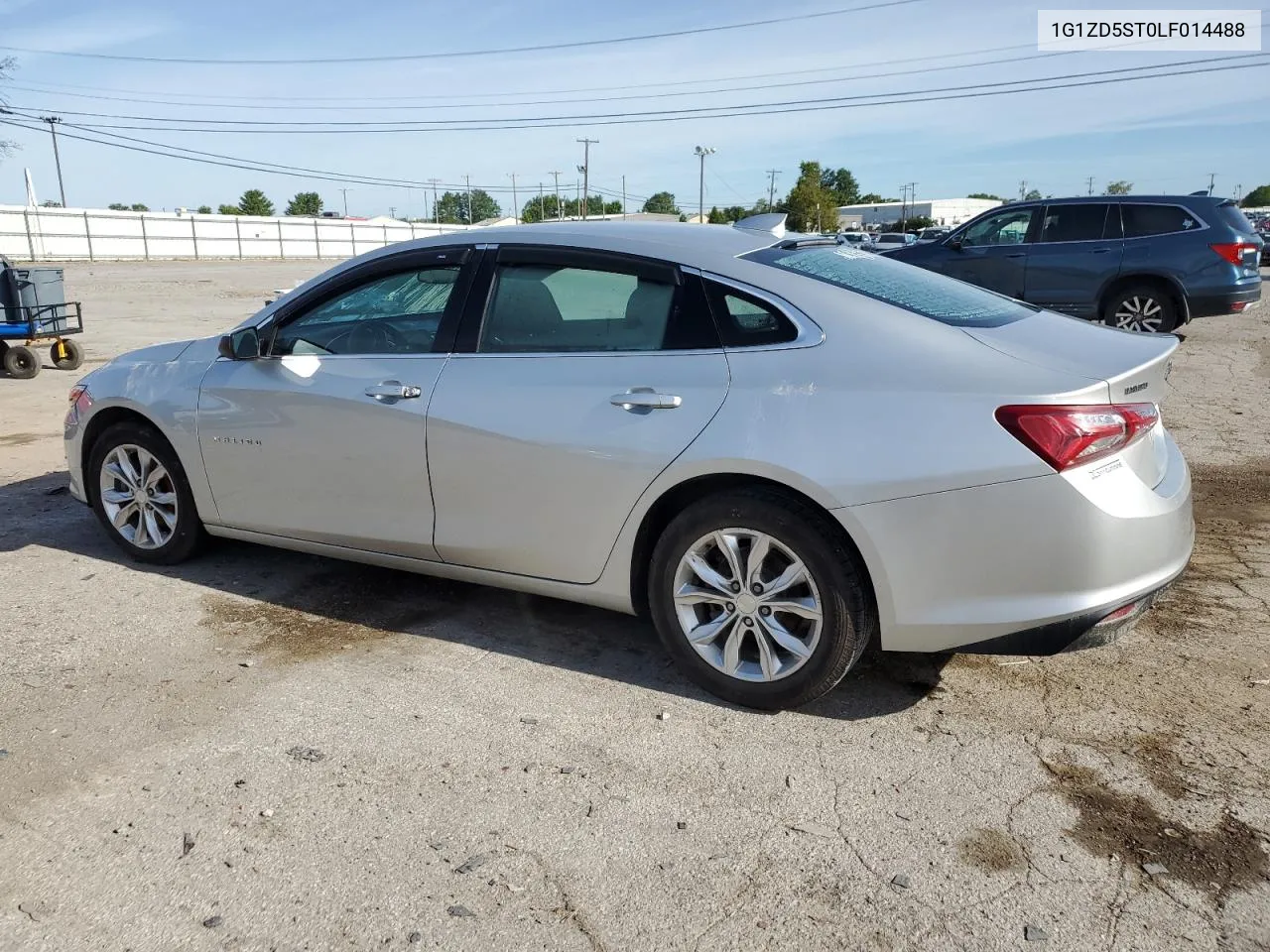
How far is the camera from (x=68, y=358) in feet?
39.7

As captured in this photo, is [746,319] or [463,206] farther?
[463,206]

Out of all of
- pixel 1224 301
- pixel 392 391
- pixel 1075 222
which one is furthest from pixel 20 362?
pixel 1224 301

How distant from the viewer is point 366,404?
420 cm

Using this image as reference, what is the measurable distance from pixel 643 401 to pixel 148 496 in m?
Result: 2.83

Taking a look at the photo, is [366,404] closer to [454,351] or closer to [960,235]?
[454,351]

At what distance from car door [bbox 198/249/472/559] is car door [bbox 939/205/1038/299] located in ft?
34.7

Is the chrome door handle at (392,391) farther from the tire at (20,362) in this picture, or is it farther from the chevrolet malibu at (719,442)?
the tire at (20,362)

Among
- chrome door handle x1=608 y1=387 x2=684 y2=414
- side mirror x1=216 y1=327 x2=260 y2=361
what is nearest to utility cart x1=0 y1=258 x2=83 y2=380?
side mirror x1=216 y1=327 x2=260 y2=361

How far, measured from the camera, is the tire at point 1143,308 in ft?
42.2

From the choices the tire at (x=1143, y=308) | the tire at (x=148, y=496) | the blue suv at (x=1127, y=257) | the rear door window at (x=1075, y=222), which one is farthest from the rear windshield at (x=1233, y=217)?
the tire at (x=148, y=496)

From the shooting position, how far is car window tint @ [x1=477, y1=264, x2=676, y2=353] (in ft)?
12.4

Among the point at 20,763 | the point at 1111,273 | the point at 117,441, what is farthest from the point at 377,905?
the point at 1111,273

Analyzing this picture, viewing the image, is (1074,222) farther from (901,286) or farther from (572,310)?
(572,310)

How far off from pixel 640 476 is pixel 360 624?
61.7 inches
